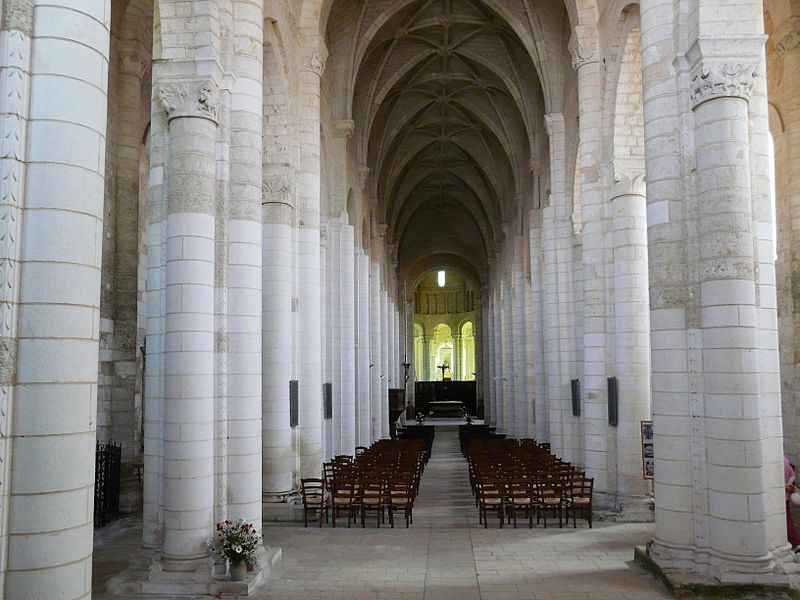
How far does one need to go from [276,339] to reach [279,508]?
11.6ft

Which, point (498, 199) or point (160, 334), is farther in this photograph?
point (498, 199)

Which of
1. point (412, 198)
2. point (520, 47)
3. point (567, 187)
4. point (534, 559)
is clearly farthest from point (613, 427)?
point (412, 198)

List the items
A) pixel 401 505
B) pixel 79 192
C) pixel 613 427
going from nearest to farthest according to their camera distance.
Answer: pixel 79 192, pixel 401 505, pixel 613 427

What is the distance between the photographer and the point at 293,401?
48.6ft

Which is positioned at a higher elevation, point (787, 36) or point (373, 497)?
point (787, 36)

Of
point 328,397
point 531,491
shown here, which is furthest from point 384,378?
point 531,491

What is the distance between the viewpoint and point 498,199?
37.1 meters

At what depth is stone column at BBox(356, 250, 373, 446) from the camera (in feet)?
89.1

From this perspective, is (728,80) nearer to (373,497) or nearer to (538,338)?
(373,497)

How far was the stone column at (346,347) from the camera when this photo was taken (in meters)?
22.2

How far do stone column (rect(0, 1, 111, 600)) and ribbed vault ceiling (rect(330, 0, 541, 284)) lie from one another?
17.9 metres

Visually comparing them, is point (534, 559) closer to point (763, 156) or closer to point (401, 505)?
point (401, 505)

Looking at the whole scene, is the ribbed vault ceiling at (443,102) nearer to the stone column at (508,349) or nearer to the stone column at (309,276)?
the stone column at (508,349)

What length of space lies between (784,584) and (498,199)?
29980 millimetres
